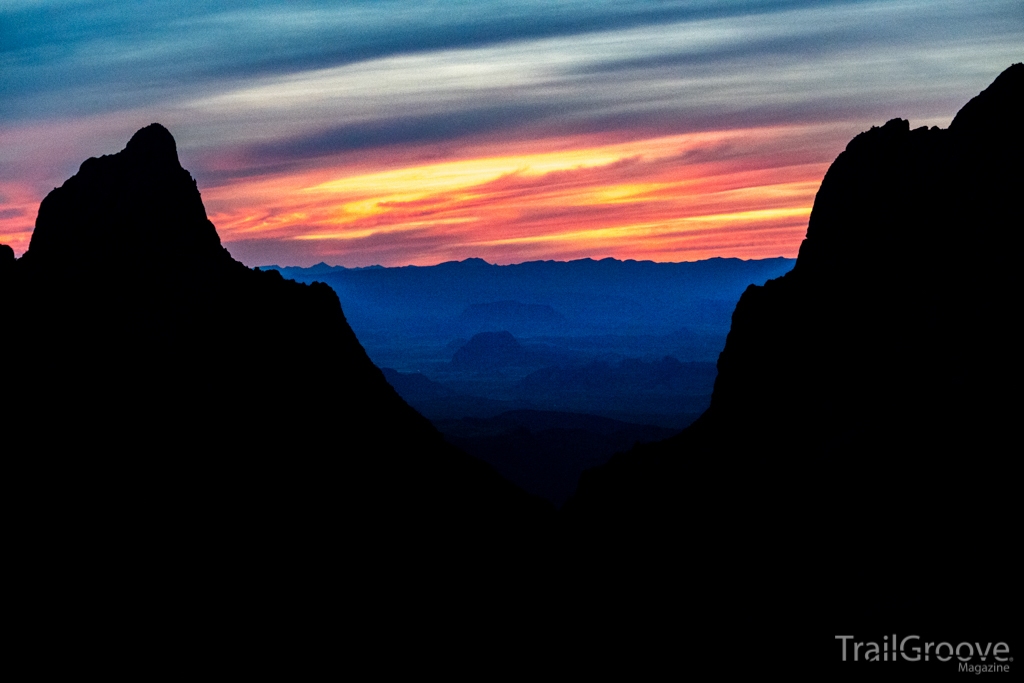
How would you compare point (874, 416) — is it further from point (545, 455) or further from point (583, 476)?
point (545, 455)

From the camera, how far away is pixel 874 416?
1713 inches

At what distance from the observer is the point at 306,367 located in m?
58.3

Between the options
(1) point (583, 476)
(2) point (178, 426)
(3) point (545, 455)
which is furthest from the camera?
(3) point (545, 455)

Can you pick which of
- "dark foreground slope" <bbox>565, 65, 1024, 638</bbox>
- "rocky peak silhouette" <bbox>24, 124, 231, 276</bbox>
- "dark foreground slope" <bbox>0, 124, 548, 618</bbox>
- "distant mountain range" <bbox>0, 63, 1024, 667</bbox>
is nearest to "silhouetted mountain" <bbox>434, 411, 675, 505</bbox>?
"distant mountain range" <bbox>0, 63, 1024, 667</bbox>

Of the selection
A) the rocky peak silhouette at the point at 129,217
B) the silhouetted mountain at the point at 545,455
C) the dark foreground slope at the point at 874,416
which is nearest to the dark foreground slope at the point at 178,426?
the rocky peak silhouette at the point at 129,217

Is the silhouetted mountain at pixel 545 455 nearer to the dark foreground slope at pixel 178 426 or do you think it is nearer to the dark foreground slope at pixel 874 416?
the dark foreground slope at pixel 178 426

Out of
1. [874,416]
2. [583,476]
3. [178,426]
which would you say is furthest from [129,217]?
[874,416]

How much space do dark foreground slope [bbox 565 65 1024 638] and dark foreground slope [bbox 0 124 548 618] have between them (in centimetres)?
1258

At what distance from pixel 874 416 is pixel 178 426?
33.6m

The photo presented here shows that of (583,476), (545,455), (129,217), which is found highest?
(129,217)

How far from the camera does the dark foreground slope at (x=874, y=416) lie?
3834 cm

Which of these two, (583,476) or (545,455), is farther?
(545,455)

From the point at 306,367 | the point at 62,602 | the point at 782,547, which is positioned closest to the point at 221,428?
the point at 306,367

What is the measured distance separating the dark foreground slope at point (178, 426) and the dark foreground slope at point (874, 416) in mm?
12579
